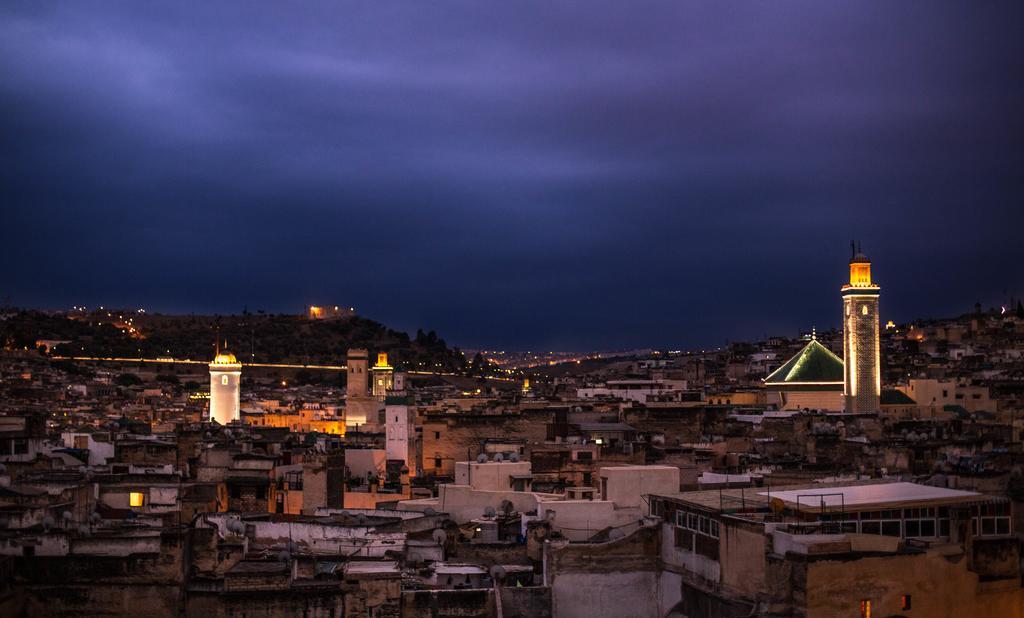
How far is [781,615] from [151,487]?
12794 mm

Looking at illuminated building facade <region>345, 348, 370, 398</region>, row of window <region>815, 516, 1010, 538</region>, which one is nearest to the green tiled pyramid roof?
illuminated building facade <region>345, 348, 370, 398</region>

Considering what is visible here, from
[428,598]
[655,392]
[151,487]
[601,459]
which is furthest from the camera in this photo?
[655,392]

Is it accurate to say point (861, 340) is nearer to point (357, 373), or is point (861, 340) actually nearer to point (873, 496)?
point (357, 373)

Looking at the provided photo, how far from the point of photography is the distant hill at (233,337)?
114312 millimetres

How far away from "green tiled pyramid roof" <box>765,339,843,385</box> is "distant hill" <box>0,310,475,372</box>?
63.2 metres

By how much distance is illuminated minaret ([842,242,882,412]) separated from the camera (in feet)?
165

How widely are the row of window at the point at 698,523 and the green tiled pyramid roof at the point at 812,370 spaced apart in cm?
3629

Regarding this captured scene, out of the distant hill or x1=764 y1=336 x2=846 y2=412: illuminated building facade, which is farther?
the distant hill

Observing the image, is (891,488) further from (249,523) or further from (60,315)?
(60,315)

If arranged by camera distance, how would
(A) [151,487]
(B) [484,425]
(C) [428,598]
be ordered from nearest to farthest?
1. (C) [428,598]
2. (A) [151,487]
3. (B) [484,425]

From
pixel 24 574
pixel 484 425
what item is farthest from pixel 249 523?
pixel 484 425

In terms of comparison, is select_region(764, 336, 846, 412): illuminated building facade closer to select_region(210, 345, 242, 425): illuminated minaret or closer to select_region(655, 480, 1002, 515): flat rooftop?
select_region(210, 345, 242, 425): illuminated minaret

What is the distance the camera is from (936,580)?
15086 mm

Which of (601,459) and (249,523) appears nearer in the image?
(249,523)
